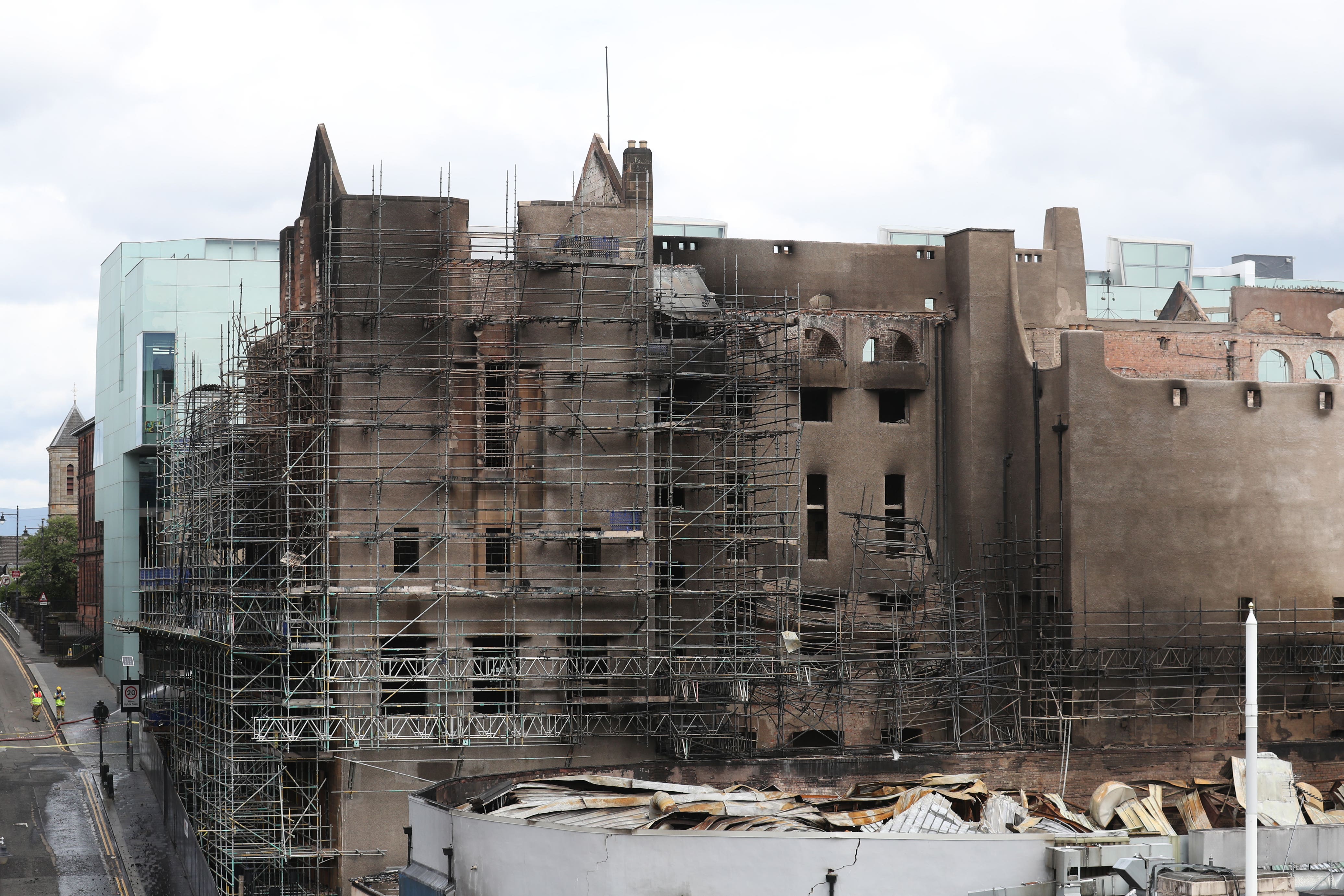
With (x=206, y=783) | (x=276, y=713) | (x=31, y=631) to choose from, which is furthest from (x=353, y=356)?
(x=31, y=631)

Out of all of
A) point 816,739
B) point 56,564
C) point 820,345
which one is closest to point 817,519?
point 820,345

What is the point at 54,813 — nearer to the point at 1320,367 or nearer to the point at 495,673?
the point at 495,673

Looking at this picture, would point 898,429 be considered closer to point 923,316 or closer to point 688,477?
point 923,316

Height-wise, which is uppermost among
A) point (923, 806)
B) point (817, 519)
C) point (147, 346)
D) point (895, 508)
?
point (147, 346)

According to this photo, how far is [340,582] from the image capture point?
111 ft

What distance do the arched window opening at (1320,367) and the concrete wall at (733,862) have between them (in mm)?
26483

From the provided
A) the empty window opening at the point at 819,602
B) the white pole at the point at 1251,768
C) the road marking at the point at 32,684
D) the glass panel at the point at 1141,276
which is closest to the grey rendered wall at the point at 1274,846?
the white pole at the point at 1251,768

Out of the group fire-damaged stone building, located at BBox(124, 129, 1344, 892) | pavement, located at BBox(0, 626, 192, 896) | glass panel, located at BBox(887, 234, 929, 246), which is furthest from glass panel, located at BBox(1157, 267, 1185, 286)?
pavement, located at BBox(0, 626, 192, 896)

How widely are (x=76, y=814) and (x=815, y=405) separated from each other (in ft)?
74.1

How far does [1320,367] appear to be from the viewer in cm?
5306

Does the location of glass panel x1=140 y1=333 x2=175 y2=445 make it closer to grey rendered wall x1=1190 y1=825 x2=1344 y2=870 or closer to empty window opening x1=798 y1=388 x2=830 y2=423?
empty window opening x1=798 y1=388 x2=830 y2=423

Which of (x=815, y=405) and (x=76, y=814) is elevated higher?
(x=815, y=405)

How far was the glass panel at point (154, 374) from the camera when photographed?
58844 millimetres

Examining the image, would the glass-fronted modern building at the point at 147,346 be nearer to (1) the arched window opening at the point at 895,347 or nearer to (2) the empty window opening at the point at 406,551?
(2) the empty window opening at the point at 406,551
